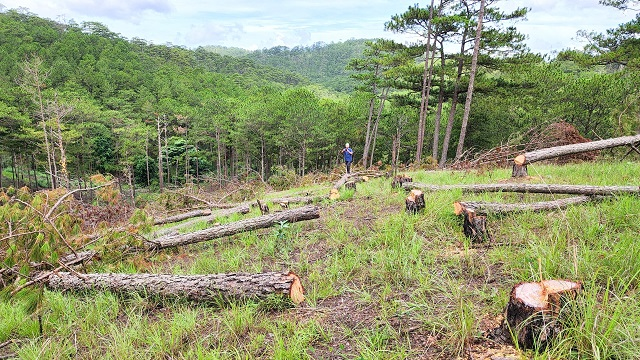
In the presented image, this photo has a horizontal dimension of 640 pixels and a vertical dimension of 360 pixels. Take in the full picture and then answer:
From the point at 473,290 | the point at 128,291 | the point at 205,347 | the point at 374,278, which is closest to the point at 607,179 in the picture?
the point at 473,290

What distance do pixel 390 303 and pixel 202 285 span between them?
1.73 metres

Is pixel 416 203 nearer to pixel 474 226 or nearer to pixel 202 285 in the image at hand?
pixel 474 226

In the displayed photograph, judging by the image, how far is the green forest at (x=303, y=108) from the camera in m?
16.3

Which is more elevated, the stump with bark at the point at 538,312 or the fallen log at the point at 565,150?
the fallen log at the point at 565,150

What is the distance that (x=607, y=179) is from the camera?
17.7 feet

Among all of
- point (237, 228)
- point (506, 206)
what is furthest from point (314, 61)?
point (506, 206)

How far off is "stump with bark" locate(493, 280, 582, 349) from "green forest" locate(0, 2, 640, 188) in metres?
4.87

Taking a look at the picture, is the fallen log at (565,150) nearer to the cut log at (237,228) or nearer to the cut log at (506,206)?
the cut log at (506,206)

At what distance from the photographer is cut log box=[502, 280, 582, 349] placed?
68.6 inches

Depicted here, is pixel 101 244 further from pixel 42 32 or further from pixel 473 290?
pixel 42 32

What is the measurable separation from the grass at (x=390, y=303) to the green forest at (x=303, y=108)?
3.66m

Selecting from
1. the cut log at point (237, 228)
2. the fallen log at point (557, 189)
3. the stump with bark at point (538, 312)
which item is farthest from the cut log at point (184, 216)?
the stump with bark at point (538, 312)

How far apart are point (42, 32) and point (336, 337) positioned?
3256 inches

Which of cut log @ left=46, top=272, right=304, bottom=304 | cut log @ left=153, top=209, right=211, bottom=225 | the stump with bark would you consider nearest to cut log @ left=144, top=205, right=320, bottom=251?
cut log @ left=46, top=272, right=304, bottom=304
